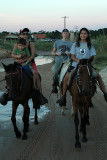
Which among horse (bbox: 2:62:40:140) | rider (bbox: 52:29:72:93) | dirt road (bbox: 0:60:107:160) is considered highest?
rider (bbox: 52:29:72:93)

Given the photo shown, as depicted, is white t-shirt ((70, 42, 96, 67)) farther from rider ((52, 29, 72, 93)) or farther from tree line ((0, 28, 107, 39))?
tree line ((0, 28, 107, 39))

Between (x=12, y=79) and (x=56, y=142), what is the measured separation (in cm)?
182

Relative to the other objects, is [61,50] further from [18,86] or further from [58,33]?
[58,33]

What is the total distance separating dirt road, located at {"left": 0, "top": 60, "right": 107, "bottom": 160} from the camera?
16.6ft

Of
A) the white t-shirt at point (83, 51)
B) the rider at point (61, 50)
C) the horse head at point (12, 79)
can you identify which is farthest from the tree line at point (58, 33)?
the horse head at point (12, 79)

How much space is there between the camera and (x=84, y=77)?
211 inches

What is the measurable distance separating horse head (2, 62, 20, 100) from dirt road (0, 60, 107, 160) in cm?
118

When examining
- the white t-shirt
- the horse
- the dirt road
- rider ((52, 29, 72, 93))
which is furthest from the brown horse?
rider ((52, 29, 72, 93))

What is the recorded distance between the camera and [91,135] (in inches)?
244

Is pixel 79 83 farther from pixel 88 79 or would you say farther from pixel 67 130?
pixel 67 130

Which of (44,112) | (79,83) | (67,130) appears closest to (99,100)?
(44,112)

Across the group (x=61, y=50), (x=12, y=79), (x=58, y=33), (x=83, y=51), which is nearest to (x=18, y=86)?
(x=12, y=79)

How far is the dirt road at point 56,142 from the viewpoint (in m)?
5.05

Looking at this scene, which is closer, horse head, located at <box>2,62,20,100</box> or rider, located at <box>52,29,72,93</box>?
horse head, located at <box>2,62,20,100</box>
